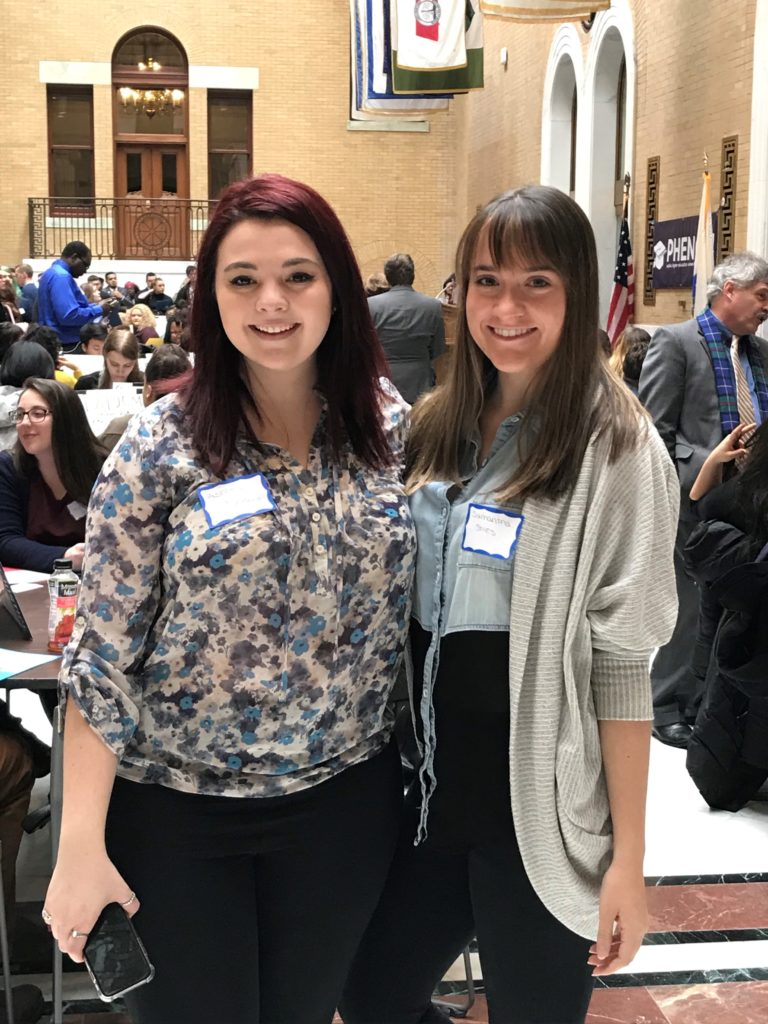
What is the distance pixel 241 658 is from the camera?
1633mm

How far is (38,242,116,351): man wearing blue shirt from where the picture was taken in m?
9.68

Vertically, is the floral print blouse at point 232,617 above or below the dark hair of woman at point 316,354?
below

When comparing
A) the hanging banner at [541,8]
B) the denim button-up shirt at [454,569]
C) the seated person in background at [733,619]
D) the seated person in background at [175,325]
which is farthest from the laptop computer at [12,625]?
the hanging banner at [541,8]

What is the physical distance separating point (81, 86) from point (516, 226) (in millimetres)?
21995

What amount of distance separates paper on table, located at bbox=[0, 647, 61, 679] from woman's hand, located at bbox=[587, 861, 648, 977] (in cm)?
162

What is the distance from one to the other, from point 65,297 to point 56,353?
2.52 m

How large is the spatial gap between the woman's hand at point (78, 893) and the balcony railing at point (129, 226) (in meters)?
20.9

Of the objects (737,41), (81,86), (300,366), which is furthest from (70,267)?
(81,86)

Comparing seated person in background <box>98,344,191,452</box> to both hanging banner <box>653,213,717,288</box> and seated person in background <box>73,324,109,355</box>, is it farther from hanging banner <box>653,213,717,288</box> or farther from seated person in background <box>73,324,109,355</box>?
hanging banner <box>653,213,717,288</box>

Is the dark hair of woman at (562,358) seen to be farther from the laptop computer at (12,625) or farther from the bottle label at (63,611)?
the laptop computer at (12,625)

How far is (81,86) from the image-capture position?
21500mm

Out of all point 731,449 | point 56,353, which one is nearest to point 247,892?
point 731,449

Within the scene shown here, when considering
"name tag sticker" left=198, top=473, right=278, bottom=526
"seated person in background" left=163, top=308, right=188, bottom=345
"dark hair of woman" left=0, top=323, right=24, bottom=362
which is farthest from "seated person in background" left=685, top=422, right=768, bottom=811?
"seated person in background" left=163, top=308, right=188, bottom=345

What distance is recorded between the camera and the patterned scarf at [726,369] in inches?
181
